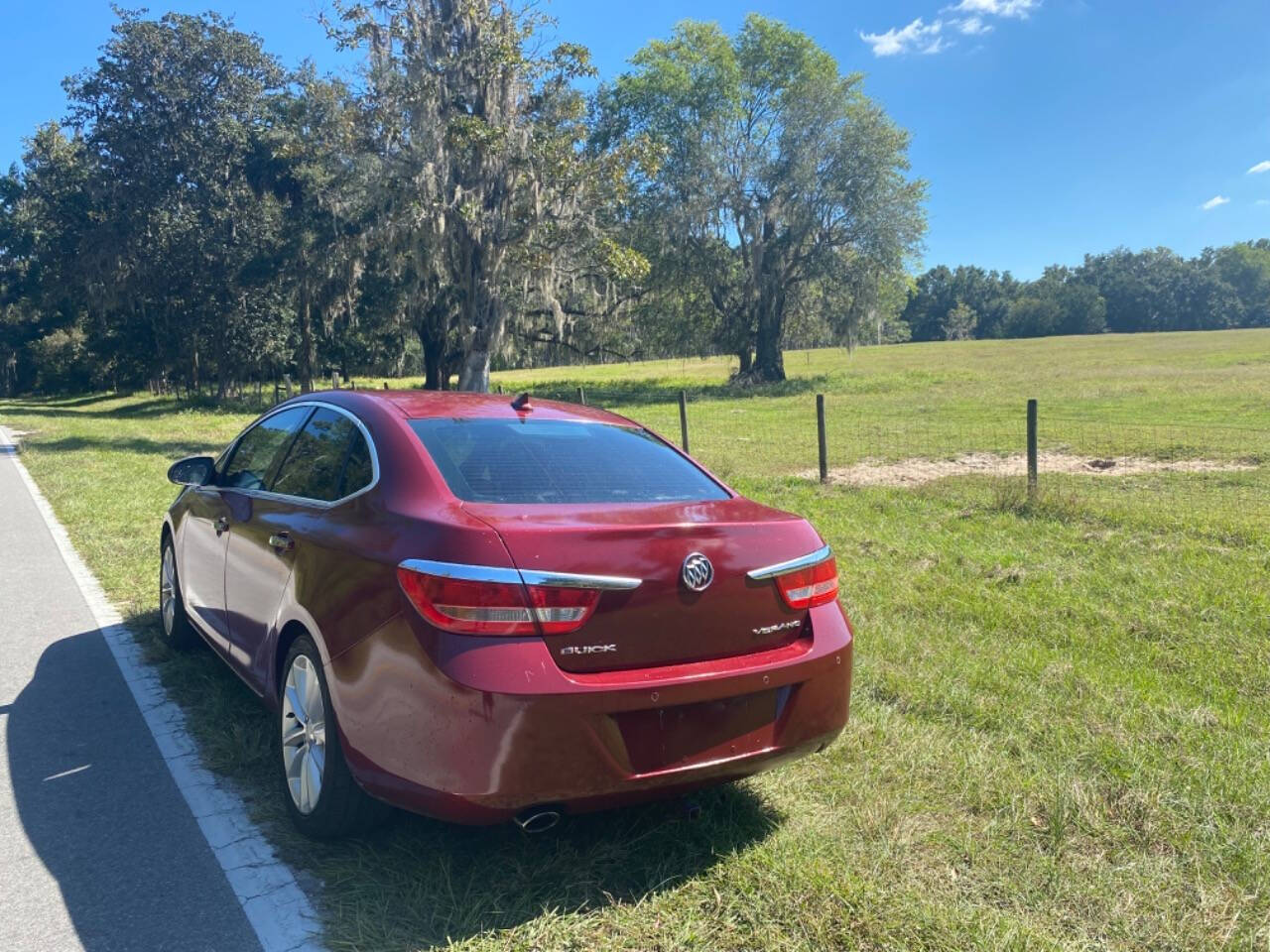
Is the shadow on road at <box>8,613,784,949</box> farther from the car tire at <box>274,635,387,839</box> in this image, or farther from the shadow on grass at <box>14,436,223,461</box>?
the shadow on grass at <box>14,436,223,461</box>

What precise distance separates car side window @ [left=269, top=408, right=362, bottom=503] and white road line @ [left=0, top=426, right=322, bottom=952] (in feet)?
4.21

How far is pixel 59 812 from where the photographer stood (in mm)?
3721

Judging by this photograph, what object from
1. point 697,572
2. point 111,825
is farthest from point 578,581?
point 111,825

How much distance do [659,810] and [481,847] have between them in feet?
2.31

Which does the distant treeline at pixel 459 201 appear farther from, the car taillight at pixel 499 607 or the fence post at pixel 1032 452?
the car taillight at pixel 499 607

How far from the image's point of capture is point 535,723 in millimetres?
2697

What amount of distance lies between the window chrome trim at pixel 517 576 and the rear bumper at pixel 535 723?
0.18m

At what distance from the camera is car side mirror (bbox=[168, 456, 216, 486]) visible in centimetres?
509

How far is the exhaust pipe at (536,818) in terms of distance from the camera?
2795mm

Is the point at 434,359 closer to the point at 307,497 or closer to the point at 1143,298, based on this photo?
the point at 307,497

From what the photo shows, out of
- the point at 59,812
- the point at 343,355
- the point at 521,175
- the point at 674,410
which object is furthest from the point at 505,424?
the point at 343,355

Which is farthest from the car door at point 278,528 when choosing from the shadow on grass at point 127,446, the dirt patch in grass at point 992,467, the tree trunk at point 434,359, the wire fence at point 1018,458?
the tree trunk at point 434,359

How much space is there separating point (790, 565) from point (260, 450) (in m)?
2.88

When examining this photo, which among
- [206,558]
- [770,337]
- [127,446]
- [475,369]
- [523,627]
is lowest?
[127,446]
